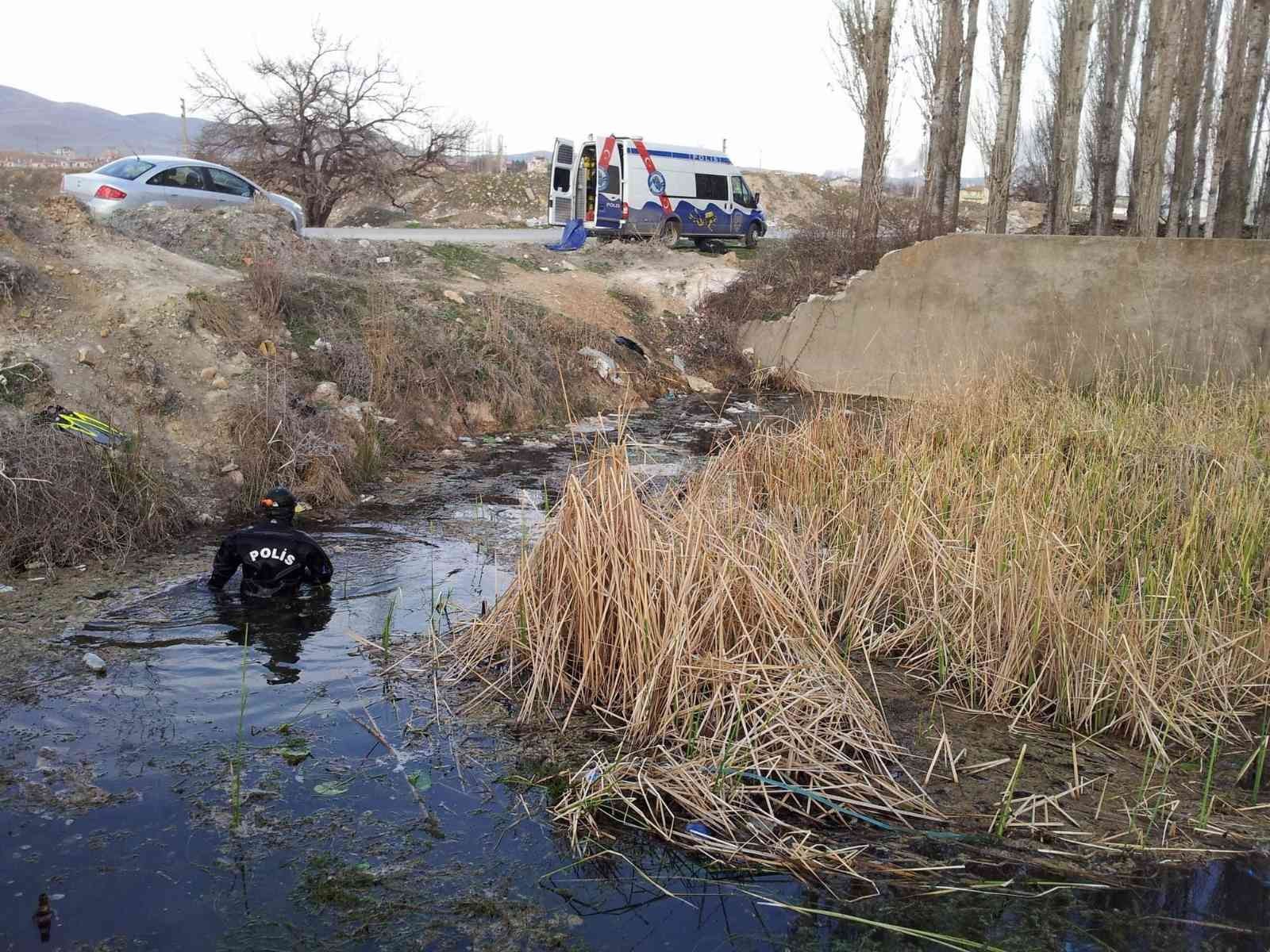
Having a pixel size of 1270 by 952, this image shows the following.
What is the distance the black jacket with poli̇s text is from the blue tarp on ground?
1315cm

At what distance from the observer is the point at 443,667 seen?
17.9ft

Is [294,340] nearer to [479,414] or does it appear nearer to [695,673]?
[479,414]

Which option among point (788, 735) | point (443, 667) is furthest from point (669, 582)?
→ point (443, 667)

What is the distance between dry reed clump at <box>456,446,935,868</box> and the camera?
411 cm

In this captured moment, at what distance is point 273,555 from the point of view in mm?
6219

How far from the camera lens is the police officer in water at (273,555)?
6.21 meters

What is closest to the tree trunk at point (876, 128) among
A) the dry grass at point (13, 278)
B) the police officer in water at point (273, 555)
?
the dry grass at point (13, 278)

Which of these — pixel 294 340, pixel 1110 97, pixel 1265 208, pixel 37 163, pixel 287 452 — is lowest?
pixel 287 452

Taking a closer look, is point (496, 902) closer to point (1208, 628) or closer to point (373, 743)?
point (373, 743)

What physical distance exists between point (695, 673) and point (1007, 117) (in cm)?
1656

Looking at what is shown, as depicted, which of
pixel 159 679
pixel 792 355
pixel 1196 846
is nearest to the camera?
pixel 1196 846

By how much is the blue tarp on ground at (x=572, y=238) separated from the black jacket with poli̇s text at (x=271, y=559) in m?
13.1

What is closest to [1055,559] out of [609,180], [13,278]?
[13,278]

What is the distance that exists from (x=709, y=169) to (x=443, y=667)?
17633 mm
